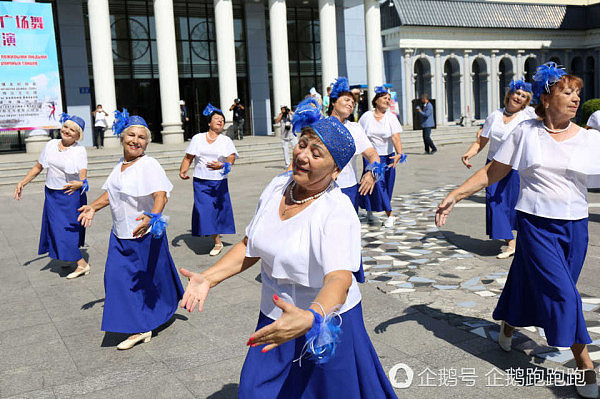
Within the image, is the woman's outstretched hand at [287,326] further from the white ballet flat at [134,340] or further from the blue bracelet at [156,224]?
the white ballet flat at [134,340]

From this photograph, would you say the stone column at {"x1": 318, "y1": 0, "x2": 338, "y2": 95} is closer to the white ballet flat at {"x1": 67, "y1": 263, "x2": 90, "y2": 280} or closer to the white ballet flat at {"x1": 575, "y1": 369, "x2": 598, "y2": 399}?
the white ballet flat at {"x1": 67, "y1": 263, "x2": 90, "y2": 280}

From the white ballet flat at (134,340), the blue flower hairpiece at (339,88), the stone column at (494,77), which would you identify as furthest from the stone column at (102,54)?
the stone column at (494,77)

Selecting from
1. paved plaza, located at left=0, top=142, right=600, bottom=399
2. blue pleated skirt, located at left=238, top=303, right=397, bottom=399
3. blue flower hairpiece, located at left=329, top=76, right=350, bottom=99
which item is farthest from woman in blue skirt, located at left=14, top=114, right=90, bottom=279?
blue pleated skirt, located at left=238, top=303, right=397, bottom=399

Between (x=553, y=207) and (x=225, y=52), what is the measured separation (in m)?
21.3

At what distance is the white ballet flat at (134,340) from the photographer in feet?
15.1

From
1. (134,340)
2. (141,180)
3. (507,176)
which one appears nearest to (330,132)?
(141,180)

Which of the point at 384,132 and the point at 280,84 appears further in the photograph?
the point at 280,84

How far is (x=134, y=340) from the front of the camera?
4.67 m

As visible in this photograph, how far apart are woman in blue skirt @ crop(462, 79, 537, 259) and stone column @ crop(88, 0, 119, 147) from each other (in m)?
17.0

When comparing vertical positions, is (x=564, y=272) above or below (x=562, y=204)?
below

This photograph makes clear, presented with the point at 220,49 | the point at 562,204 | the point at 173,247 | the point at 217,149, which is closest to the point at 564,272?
the point at 562,204

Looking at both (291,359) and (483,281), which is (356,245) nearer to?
(291,359)

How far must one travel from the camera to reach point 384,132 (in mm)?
8523

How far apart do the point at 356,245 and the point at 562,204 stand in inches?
75.4
